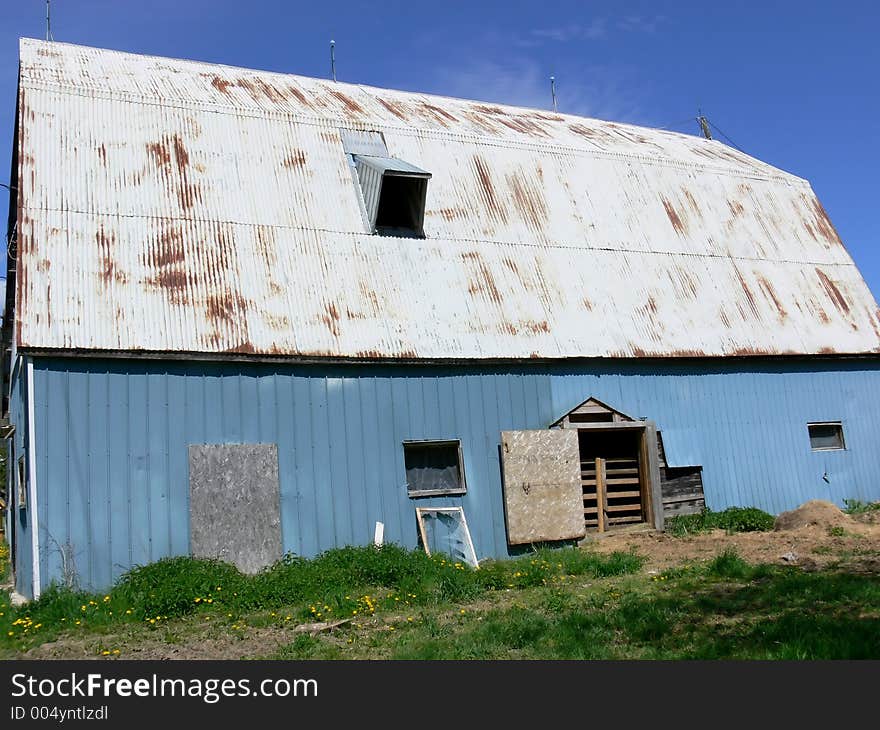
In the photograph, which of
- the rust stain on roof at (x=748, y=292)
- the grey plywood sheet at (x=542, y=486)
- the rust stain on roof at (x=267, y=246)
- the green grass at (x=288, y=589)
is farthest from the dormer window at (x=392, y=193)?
the rust stain on roof at (x=748, y=292)

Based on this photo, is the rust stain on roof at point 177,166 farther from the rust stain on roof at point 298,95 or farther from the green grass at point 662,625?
the green grass at point 662,625

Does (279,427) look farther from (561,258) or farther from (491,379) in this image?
(561,258)

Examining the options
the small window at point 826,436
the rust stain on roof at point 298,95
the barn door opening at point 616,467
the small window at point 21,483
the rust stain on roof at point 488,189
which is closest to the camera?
the small window at point 21,483

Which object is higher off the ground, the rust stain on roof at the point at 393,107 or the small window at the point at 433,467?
the rust stain on roof at the point at 393,107

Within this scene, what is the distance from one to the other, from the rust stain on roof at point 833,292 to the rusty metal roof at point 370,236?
0.17 ft

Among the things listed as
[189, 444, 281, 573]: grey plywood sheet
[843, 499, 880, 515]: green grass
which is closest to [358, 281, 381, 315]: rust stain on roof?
[189, 444, 281, 573]: grey plywood sheet

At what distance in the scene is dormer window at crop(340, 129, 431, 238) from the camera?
1495cm

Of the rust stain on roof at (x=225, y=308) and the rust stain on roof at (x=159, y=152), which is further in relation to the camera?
the rust stain on roof at (x=159, y=152)

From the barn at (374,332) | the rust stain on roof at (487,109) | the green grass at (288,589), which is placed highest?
the rust stain on roof at (487,109)

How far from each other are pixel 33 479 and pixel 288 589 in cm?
355

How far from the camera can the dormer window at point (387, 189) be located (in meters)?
14.9

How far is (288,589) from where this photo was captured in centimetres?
1062

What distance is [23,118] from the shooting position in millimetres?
13633

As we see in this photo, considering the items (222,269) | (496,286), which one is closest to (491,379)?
(496,286)
